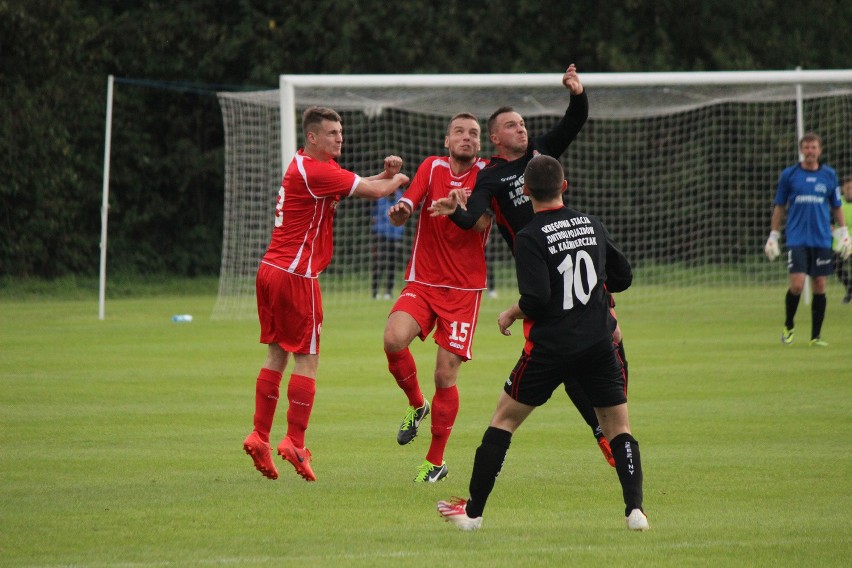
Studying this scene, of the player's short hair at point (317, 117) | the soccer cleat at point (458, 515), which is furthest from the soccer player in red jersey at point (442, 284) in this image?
the soccer cleat at point (458, 515)

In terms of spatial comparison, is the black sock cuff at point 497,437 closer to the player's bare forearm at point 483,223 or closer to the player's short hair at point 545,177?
the player's short hair at point 545,177

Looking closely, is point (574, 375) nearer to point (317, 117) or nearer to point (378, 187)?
point (378, 187)

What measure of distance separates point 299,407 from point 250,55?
27.1 metres

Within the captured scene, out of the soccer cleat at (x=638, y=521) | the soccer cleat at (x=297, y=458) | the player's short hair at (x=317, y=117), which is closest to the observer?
the soccer cleat at (x=638, y=521)

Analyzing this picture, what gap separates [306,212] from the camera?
26.8 ft

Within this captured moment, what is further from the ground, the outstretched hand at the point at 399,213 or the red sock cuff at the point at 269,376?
the outstretched hand at the point at 399,213

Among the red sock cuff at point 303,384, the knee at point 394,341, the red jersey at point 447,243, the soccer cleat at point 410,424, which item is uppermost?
the red jersey at point 447,243

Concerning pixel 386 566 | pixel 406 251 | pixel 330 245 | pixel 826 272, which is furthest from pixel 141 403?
pixel 406 251

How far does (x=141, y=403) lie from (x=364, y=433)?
98.0 inches

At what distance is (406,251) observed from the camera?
27328 millimetres

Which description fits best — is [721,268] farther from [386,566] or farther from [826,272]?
[386,566]

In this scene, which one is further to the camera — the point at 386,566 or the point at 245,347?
the point at 245,347

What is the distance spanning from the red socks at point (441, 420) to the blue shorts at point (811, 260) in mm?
8279

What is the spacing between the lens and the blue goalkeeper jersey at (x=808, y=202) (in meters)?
15.2
